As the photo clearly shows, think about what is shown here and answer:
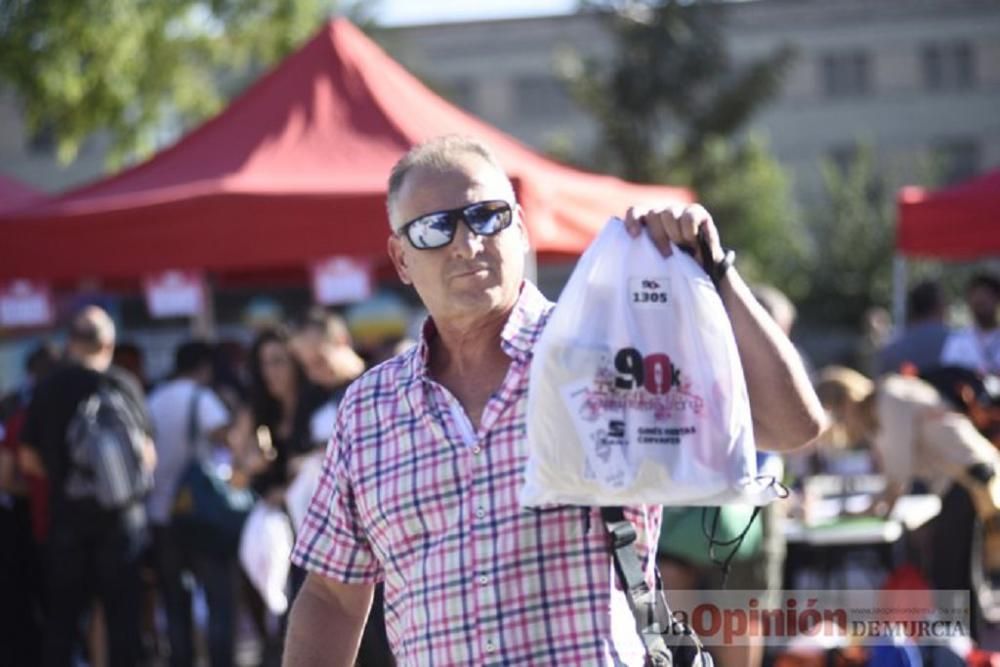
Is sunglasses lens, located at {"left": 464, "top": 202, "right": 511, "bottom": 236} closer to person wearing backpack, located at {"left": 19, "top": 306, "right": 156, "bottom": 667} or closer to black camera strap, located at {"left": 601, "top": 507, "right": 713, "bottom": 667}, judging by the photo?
black camera strap, located at {"left": 601, "top": 507, "right": 713, "bottom": 667}

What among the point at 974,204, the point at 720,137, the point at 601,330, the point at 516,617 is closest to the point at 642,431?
the point at 601,330

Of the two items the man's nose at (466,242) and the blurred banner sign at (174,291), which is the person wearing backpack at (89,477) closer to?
the blurred banner sign at (174,291)

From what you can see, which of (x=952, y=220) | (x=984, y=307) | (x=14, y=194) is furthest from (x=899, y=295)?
(x=14, y=194)

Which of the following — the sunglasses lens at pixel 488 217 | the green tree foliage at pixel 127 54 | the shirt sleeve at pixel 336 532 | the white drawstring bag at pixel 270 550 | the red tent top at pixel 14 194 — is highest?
the green tree foliage at pixel 127 54

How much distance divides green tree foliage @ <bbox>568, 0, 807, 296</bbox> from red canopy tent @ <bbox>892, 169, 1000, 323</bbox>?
790 inches

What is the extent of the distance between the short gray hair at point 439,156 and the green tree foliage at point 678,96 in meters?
28.8

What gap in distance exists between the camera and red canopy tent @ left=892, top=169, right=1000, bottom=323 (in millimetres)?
11375

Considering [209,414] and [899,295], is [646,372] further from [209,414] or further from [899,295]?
[899,295]

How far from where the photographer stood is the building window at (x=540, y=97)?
54.4 m

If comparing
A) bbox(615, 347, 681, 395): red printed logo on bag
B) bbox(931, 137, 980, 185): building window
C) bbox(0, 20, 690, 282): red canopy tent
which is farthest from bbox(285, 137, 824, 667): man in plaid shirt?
bbox(931, 137, 980, 185): building window

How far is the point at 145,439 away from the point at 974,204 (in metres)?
5.98

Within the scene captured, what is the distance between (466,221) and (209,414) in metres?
6.43

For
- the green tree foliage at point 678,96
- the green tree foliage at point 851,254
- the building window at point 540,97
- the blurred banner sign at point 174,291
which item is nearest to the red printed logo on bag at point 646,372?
the blurred banner sign at point 174,291

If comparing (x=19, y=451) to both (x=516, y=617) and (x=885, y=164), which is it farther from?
(x=885, y=164)
